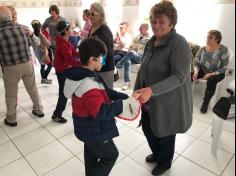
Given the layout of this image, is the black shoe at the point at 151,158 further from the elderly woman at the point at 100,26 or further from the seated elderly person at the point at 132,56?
the seated elderly person at the point at 132,56

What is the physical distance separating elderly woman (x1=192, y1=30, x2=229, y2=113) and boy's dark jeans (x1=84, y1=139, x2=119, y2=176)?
2090mm

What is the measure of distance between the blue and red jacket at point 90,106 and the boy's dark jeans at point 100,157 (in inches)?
2.9

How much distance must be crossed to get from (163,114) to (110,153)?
1.54 ft

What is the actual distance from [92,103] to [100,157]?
47cm

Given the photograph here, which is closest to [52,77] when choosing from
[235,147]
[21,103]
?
[21,103]

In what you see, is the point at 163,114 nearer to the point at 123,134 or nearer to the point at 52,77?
the point at 123,134

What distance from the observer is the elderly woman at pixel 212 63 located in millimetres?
3039

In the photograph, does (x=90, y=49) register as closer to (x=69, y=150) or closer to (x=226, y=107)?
(x=226, y=107)

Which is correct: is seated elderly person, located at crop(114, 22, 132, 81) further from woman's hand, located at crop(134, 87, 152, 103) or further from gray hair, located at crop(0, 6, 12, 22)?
woman's hand, located at crop(134, 87, 152, 103)

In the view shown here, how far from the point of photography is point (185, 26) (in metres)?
3.90

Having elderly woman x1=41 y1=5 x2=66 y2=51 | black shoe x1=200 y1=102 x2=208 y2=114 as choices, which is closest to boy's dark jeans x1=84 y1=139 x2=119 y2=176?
black shoe x1=200 y1=102 x2=208 y2=114

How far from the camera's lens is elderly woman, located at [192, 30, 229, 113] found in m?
3.04

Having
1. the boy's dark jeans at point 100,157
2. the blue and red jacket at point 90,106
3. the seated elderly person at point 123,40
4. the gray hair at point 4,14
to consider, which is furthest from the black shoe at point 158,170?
the seated elderly person at point 123,40

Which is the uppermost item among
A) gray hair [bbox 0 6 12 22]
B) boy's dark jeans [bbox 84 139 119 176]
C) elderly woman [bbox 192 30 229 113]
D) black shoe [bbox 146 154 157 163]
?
gray hair [bbox 0 6 12 22]
